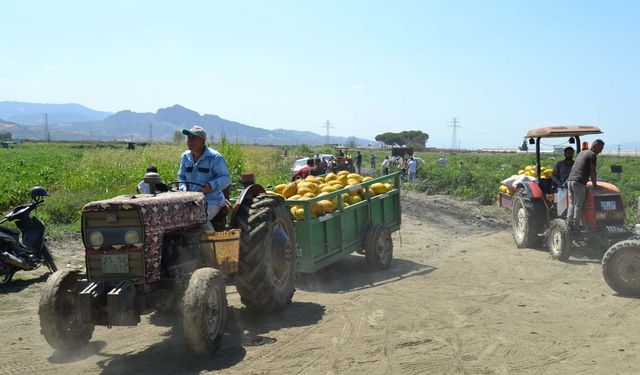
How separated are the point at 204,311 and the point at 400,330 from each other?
2.24 meters

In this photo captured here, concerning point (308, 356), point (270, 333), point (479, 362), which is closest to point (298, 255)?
point (270, 333)

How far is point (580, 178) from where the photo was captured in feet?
32.1

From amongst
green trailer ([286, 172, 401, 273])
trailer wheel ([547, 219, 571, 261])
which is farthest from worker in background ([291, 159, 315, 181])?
trailer wheel ([547, 219, 571, 261])

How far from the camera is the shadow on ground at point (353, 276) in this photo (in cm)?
884

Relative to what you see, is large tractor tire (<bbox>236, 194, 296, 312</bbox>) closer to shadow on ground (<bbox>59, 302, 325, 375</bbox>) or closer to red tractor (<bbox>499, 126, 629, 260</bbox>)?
shadow on ground (<bbox>59, 302, 325, 375</bbox>)

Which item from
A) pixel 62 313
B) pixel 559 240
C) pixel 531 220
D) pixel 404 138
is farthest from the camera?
pixel 404 138

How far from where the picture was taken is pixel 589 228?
33.1ft

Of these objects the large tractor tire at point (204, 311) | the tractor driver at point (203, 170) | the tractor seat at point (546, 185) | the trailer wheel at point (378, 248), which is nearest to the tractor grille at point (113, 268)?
the large tractor tire at point (204, 311)

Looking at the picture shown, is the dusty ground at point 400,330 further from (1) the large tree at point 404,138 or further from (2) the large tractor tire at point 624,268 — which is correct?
(1) the large tree at point 404,138

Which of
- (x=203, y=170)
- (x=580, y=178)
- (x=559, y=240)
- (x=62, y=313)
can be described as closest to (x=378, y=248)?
(x=559, y=240)

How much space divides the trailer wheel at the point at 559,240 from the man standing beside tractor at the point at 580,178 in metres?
0.19

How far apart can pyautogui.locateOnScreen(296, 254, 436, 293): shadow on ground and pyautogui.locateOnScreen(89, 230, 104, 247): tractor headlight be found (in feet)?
12.8

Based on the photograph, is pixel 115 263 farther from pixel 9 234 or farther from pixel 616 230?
pixel 616 230

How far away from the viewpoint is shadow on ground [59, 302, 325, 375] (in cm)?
530
